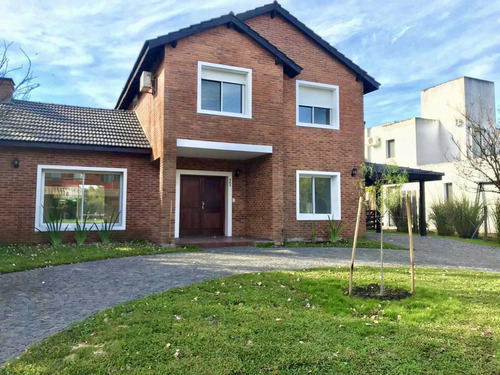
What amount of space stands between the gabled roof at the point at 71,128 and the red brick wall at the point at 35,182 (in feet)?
1.23

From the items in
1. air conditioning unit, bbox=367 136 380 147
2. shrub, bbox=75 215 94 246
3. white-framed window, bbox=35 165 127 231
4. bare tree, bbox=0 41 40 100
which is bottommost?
shrub, bbox=75 215 94 246

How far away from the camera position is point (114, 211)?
11516mm

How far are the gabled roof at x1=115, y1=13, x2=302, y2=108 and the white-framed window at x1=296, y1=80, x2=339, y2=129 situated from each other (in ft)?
2.95

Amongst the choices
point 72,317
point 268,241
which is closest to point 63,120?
point 268,241

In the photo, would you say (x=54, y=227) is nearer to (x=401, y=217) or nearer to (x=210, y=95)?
(x=210, y=95)

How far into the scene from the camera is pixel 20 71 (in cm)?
625

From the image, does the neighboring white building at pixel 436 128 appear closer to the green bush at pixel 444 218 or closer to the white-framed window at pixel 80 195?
the green bush at pixel 444 218

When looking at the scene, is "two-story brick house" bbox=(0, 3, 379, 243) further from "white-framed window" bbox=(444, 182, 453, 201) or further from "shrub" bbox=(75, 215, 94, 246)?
"white-framed window" bbox=(444, 182, 453, 201)

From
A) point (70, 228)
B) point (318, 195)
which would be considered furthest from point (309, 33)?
point (70, 228)

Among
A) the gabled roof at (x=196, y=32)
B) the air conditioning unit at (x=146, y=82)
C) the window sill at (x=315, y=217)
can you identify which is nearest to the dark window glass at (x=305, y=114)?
the gabled roof at (x=196, y=32)

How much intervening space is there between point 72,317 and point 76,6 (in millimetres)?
8386

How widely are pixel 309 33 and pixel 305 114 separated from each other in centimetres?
306

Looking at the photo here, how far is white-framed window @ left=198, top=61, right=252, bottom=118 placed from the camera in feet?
36.0

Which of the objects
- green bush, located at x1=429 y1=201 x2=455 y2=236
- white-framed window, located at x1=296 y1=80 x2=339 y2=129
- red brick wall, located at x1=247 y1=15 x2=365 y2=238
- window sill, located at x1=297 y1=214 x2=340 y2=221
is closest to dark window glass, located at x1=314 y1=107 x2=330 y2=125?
white-framed window, located at x1=296 y1=80 x2=339 y2=129
